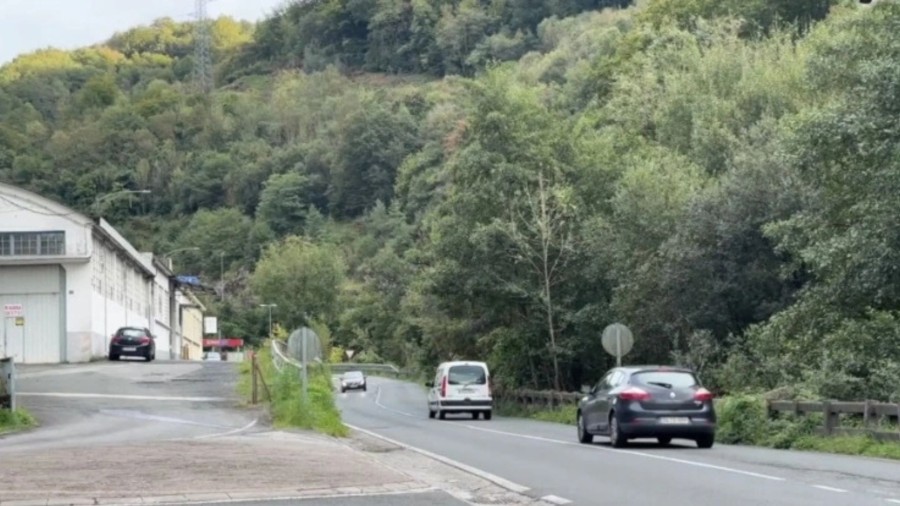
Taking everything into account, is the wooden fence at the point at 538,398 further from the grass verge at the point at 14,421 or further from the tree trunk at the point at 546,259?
the grass verge at the point at 14,421

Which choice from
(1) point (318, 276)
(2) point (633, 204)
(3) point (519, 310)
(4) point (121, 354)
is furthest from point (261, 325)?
(2) point (633, 204)

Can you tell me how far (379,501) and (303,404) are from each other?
1524 cm

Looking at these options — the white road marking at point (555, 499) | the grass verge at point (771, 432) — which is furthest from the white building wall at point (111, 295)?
the white road marking at point (555, 499)

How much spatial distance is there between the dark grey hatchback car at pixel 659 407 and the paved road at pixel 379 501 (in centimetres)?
928

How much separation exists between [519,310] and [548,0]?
142135 mm

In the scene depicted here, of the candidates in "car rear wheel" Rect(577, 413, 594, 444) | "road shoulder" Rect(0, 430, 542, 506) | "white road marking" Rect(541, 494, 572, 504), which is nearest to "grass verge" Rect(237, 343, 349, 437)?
"car rear wheel" Rect(577, 413, 594, 444)

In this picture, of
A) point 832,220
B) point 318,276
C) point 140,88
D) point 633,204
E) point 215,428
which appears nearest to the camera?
point 215,428

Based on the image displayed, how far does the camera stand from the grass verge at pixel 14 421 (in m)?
29.4

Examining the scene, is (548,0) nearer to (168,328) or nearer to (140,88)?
(140,88)

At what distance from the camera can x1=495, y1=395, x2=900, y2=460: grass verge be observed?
24266 millimetres

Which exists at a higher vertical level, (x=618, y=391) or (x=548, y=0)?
(x=548, y=0)

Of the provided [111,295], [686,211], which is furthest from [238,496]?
[111,295]

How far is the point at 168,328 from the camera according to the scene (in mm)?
92500

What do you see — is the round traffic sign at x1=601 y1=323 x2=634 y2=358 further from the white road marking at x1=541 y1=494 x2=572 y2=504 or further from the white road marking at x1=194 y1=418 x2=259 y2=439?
the white road marking at x1=541 y1=494 x2=572 y2=504
